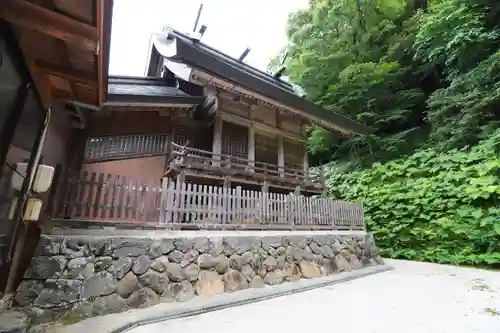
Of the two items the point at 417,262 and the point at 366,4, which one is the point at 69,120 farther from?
the point at 366,4

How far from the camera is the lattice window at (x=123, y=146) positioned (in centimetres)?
825

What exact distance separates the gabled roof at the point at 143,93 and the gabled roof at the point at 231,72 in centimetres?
119

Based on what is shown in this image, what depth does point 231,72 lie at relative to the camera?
26.1ft

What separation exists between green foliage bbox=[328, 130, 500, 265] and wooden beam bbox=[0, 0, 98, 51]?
38.2 ft

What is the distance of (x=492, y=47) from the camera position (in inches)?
461

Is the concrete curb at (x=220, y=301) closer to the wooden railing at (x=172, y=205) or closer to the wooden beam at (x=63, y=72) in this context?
the wooden railing at (x=172, y=205)

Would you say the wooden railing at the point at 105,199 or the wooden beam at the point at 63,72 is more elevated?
the wooden beam at the point at 63,72

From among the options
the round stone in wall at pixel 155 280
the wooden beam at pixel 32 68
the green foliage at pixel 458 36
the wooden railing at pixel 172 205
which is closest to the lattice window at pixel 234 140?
the wooden railing at pixel 172 205

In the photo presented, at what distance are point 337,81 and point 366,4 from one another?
5.13 m

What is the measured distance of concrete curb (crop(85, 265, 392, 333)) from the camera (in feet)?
12.5

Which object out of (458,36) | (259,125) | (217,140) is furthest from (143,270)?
(458,36)

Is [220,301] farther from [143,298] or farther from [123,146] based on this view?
[123,146]

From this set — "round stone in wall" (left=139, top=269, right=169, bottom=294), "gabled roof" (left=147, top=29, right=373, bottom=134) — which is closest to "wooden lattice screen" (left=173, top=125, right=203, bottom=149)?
"gabled roof" (left=147, top=29, right=373, bottom=134)

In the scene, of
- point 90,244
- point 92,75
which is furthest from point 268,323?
point 92,75
